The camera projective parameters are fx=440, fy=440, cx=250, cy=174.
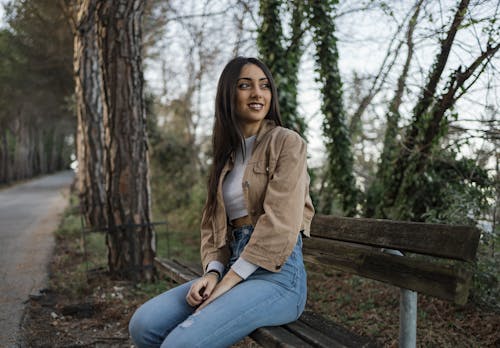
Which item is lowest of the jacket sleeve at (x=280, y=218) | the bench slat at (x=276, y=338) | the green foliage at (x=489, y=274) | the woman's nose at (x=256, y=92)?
the green foliage at (x=489, y=274)

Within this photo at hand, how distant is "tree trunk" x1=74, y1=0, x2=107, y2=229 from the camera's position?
909 cm

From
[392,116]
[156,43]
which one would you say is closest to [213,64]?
[156,43]

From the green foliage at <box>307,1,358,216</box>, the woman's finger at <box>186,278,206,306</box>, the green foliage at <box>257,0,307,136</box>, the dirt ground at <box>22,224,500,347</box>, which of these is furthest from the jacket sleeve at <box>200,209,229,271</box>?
the green foliage at <box>307,1,358,216</box>

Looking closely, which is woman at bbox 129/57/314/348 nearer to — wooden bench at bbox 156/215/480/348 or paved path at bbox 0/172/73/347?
wooden bench at bbox 156/215/480/348

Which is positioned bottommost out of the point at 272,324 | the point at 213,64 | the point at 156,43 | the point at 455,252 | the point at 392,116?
the point at 272,324

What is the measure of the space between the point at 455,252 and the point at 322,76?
4.43 m

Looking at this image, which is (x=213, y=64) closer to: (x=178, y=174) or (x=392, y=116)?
(x=178, y=174)

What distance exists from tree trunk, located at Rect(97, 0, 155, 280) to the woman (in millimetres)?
2477

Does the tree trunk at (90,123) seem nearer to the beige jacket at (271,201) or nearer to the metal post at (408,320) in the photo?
the beige jacket at (271,201)

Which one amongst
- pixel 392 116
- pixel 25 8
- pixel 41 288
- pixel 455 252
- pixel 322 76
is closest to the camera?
pixel 455 252

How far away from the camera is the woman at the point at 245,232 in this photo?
200 centimetres

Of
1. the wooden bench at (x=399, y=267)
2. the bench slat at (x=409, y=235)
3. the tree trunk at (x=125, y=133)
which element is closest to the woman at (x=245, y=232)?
the wooden bench at (x=399, y=267)

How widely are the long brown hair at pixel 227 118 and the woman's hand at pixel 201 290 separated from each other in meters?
0.41

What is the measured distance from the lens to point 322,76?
6094 millimetres
